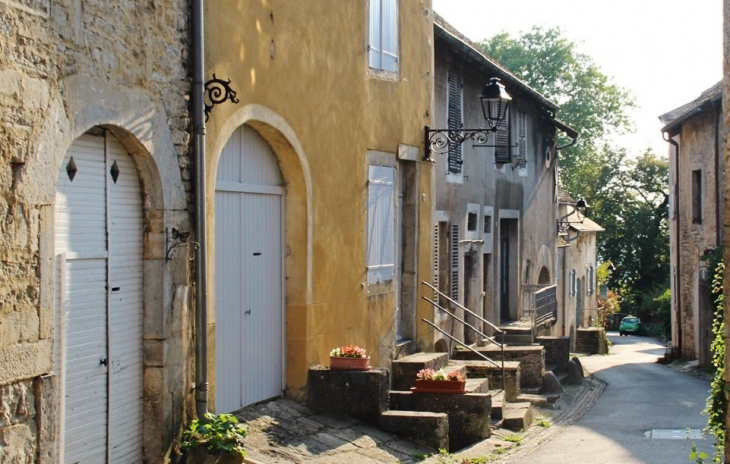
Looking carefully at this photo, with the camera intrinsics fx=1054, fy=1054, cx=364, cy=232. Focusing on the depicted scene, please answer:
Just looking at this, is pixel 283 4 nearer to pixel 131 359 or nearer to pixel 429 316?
pixel 131 359

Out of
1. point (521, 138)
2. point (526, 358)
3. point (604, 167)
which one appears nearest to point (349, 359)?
point (526, 358)

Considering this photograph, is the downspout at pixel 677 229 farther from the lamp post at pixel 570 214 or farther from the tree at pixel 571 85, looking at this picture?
the tree at pixel 571 85

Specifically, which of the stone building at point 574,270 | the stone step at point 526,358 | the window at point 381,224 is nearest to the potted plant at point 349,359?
the window at point 381,224

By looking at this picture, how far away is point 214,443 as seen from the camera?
8141mm

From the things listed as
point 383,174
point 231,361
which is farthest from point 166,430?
point 383,174

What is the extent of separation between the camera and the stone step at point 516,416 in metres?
12.7

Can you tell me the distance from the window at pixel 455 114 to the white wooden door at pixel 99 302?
396 inches

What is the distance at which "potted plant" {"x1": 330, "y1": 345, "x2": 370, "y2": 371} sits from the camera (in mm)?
10812

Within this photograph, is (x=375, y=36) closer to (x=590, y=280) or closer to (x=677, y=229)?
(x=677, y=229)

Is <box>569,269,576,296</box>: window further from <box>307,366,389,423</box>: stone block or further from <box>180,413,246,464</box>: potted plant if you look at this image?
<box>180,413,246,464</box>: potted plant

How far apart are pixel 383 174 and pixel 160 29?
17.4 feet

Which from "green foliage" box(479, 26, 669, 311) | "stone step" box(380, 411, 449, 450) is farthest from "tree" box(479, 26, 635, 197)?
"stone step" box(380, 411, 449, 450)

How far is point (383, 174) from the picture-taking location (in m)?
13.0

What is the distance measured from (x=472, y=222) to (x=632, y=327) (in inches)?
1410
